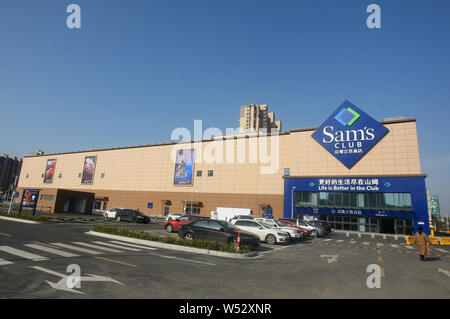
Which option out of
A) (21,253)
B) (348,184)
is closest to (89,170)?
(348,184)

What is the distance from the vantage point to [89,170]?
68500 mm

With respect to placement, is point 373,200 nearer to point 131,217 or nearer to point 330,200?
point 330,200

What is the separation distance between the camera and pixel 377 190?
38469 millimetres

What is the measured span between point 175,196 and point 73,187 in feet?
113

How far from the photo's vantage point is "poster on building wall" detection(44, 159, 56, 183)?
7588cm

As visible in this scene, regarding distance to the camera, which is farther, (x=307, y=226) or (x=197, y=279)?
(x=307, y=226)

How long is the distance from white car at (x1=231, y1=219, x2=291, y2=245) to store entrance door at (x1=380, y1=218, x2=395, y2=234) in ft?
91.3

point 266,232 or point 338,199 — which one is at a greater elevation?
point 338,199

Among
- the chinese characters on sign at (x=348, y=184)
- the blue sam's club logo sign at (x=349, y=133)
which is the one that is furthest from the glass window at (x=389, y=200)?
the blue sam's club logo sign at (x=349, y=133)

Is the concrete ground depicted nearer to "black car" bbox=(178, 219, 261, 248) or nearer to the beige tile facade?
"black car" bbox=(178, 219, 261, 248)

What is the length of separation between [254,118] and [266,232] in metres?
127

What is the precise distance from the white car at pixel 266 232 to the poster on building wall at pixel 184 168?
3660cm
